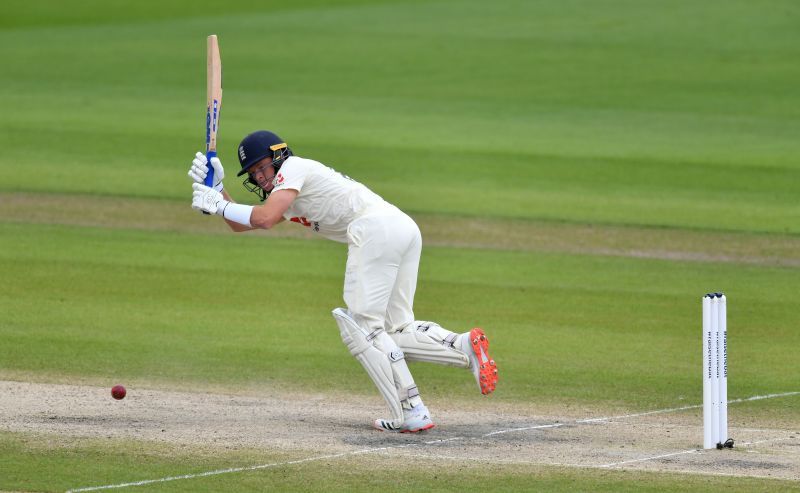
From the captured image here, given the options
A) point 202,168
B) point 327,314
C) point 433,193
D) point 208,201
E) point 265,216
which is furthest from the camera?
point 433,193

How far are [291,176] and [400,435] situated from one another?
1818mm

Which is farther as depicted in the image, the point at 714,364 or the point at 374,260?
the point at 374,260

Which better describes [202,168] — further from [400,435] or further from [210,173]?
[400,435]

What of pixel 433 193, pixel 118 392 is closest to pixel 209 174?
pixel 118 392

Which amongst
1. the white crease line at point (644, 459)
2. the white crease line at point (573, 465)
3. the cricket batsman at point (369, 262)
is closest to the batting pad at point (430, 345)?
the cricket batsman at point (369, 262)

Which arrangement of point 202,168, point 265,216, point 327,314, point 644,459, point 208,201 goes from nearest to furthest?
point 644,459 → point 265,216 → point 208,201 → point 202,168 → point 327,314

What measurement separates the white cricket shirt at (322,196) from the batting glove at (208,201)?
0.37 meters

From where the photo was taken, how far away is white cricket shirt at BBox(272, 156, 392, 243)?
903cm

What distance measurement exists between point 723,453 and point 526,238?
8343 millimetres

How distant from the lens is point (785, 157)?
21.1 metres

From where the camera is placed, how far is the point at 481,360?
29.6 feet

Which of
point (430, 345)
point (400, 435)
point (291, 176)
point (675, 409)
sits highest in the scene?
point (291, 176)

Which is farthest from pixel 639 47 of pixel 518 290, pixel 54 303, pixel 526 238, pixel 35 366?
pixel 35 366

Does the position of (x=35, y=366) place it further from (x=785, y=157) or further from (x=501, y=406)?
(x=785, y=157)
